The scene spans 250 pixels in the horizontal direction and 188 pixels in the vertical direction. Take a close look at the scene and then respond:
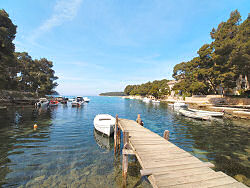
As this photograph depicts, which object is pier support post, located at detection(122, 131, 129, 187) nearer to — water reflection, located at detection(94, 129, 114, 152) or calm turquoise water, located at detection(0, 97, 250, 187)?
calm turquoise water, located at detection(0, 97, 250, 187)

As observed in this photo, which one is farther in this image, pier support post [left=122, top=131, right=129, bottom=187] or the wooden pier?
pier support post [left=122, top=131, right=129, bottom=187]

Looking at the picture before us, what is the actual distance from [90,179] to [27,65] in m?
73.7

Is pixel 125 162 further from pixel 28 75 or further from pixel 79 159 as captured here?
pixel 28 75

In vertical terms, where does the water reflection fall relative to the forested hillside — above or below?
below

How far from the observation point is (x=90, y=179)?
6.79 metres

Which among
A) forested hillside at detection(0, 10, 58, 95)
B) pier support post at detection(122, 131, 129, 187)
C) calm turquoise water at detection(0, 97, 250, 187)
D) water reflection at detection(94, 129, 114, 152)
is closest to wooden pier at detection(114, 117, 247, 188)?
pier support post at detection(122, 131, 129, 187)

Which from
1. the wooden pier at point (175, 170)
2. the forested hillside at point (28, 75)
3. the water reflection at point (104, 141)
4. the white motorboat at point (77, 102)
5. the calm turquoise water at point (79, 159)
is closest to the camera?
the wooden pier at point (175, 170)

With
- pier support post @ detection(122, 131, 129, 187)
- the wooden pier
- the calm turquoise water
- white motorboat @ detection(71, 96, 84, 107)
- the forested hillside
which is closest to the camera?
the wooden pier

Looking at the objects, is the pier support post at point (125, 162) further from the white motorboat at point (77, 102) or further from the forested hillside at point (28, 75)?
the forested hillside at point (28, 75)

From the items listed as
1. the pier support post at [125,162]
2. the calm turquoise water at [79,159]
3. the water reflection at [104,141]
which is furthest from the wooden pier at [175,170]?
the water reflection at [104,141]

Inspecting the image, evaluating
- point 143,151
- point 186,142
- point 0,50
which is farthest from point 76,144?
point 0,50

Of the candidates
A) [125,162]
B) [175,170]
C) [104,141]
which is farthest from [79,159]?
[175,170]

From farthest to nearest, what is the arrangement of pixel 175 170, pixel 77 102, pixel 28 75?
pixel 28 75 → pixel 77 102 → pixel 175 170

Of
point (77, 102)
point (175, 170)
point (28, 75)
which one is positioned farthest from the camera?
point (28, 75)
